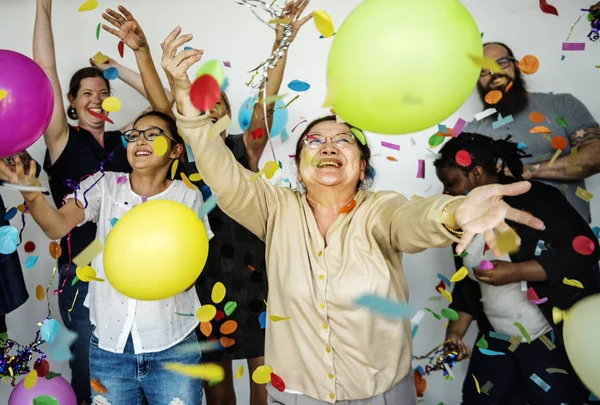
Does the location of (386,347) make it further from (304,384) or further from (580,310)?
(580,310)

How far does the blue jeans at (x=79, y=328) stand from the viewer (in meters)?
2.13

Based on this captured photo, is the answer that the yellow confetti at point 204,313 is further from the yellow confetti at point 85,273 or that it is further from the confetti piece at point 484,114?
the confetti piece at point 484,114

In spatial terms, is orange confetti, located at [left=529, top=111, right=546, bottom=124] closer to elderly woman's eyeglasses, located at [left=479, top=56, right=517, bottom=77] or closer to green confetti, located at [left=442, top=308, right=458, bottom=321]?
elderly woman's eyeglasses, located at [left=479, top=56, right=517, bottom=77]

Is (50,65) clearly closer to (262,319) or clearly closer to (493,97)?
(262,319)

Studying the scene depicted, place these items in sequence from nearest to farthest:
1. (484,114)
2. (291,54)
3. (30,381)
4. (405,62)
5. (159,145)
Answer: (405,62) < (159,145) < (30,381) < (484,114) < (291,54)

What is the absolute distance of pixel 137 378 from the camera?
70.2 inches

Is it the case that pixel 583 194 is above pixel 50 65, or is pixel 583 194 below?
below

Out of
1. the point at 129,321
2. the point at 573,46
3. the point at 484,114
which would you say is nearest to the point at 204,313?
the point at 129,321

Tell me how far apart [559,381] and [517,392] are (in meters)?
0.17

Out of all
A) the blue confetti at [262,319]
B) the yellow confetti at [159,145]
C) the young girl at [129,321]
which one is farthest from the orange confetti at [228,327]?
the yellow confetti at [159,145]

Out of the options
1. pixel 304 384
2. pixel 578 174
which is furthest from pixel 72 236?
pixel 578 174

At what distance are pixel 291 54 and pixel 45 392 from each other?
1.85m

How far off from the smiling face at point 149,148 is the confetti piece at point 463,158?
1.15 metres

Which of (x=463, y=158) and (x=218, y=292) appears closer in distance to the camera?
(x=218, y=292)
